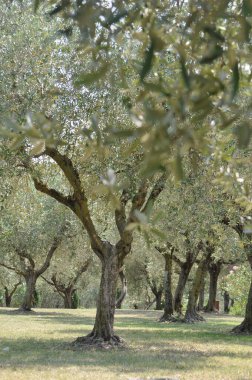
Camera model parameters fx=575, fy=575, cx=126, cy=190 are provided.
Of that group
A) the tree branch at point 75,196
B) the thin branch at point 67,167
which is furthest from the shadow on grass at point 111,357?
the thin branch at point 67,167

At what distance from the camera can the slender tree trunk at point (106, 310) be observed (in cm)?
A: 1549

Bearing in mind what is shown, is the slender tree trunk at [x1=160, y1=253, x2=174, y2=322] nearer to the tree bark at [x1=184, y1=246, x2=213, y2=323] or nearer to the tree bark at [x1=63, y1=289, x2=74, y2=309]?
the tree bark at [x1=184, y1=246, x2=213, y2=323]

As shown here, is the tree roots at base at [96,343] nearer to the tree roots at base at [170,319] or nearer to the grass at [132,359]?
the grass at [132,359]

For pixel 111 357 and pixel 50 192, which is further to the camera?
pixel 50 192

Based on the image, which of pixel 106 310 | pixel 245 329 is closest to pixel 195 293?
pixel 245 329

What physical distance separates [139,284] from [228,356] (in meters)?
43.9

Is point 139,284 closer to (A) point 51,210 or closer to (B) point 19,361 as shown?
(A) point 51,210

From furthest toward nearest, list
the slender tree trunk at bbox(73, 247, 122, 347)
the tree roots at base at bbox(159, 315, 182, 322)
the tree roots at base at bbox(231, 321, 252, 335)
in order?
the tree roots at base at bbox(159, 315, 182, 322), the tree roots at base at bbox(231, 321, 252, 335), the slender tree trunk at bbox(73, 247, 122, 347)

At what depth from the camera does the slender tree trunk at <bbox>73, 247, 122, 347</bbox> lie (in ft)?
50.8

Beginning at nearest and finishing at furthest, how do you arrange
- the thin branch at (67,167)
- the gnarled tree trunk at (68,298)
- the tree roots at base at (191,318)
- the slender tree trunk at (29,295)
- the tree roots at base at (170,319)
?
the thin branch at (67,167) < the tree roots at base at (191,318) < the tree roots at base at (170,319) < the slender tree trunk at (29,295) < the gnarled tree trunk at (68,298)

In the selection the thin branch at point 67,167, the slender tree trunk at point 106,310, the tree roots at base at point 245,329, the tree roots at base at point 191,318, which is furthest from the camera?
the tree roots at base at point 191,318

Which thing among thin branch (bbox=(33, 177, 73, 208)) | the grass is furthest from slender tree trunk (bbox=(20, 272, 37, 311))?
thin branch (bbox=(33, 177, 73, 208))

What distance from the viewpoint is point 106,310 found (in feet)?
51.4

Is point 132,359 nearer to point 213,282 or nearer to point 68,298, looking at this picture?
point 213,282
